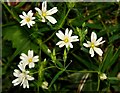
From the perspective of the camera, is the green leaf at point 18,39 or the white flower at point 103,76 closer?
the white flower at point 103,76

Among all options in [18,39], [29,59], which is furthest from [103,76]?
[18,39]

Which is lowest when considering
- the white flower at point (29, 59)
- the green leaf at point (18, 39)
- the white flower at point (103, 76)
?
the white flower at point (103, 76)

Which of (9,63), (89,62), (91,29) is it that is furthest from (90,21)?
(9,63)

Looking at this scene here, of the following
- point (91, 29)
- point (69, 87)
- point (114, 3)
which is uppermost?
point (114, 3)

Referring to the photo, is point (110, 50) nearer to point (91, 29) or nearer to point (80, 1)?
point (91, 29)

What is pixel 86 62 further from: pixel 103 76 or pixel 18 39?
pixel 18 39

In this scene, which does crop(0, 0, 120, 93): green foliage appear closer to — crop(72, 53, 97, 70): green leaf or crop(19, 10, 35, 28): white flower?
crop(72, 53, 97, 70): green leaf

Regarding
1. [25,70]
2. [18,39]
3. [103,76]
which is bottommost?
[103,76]

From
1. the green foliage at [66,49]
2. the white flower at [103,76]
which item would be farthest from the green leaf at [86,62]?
the white flower at [103,76]

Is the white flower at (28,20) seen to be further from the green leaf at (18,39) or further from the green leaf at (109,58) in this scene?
the green leaf at (109,58)

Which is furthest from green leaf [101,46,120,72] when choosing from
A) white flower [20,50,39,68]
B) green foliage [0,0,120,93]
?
white flower [20,50,39,68]

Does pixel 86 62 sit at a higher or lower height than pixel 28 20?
lower
